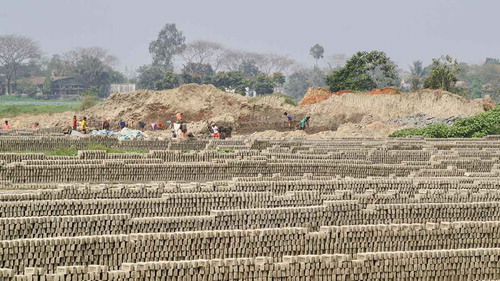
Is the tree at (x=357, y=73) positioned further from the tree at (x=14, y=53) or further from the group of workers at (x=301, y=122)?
the tree at (x=14, y=53)

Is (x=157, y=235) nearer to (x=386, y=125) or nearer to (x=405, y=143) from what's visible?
(x=405, y=143)

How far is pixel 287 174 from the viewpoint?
24391mm

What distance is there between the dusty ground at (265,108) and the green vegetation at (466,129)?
8198 millimetres

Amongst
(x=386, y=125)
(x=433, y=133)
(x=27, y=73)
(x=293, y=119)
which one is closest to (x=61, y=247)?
(x=433, y=133)

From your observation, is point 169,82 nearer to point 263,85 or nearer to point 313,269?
point 263,85

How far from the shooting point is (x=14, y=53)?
128875 mm

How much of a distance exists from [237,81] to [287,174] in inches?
2720

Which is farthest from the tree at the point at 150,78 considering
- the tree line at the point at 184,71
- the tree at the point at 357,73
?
the tree at the point at 357,73

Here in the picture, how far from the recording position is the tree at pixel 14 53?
124 metres

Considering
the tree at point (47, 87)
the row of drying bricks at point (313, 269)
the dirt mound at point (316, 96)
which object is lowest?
the row of drying bricks at point (313, 269)

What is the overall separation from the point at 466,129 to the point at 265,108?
52.5ft

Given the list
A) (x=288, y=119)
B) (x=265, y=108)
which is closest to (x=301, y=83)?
(x=265, y=108)

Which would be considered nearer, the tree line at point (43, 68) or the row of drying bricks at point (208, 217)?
the row of drying bricks at point (208, 217)

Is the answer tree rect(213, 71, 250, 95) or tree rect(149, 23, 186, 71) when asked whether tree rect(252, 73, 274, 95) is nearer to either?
tree rect(213, 71, 250, 95)
